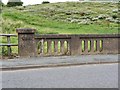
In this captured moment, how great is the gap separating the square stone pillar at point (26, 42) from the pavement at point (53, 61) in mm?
402

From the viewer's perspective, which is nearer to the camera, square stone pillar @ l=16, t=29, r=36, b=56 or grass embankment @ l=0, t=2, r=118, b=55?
square stone pillar @ l=16, t=29, r=36, b=56

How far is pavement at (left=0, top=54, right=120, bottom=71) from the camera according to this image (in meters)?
14.2

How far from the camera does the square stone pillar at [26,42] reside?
53.3 feet

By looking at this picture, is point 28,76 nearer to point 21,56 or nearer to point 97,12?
point 21,56

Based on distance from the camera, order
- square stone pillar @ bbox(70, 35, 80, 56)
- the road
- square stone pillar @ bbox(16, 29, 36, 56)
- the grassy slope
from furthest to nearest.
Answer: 1. the grassy slope
2. square stone pillar @ bbox(70, 35, 80, 56)
3. square stone pillar @ bbox(16, 29, 36, 56)
4. the road

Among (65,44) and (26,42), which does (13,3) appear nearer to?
(65,44)

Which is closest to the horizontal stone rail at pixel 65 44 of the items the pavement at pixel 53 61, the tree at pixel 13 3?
the pavement at pixel 53 61

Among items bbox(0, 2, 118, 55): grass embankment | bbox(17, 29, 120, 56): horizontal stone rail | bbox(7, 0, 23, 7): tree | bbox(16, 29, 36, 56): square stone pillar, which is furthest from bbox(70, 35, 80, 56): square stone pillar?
bbox(7, 0, 23, 7): tree

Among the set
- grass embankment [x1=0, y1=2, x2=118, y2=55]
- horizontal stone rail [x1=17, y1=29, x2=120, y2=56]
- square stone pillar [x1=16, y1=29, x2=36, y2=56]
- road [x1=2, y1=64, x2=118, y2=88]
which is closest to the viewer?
road [x1=2, y1=64, x2=118, y2=88]

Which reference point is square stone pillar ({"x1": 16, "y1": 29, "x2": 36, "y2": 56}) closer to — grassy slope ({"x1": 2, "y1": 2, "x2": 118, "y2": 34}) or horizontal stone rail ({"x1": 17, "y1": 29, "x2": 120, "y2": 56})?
horizontal stone rail ({"x1": 17, "y1": 29, "x2": 120, "y2": 56})

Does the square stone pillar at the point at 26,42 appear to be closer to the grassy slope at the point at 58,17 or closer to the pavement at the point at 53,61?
the pavement at the point at 53,61

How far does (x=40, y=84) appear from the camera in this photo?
10430 millimetres

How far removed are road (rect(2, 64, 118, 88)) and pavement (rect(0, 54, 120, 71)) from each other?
0.60 m

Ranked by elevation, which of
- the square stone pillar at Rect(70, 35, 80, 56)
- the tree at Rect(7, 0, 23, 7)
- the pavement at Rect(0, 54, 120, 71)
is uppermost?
the tree at Rect(7, 0, 23, 7)
